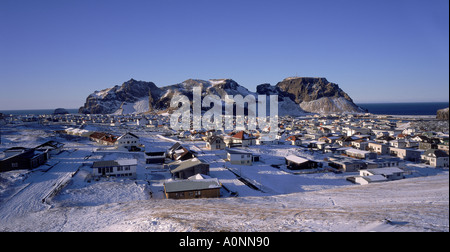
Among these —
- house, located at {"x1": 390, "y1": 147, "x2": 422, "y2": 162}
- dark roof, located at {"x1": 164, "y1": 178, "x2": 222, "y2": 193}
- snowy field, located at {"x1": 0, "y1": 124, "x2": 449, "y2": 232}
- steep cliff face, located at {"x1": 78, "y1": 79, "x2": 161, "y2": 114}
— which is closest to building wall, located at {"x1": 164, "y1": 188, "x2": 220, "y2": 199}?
dark roof, located at {"x1": 164, "y1": 178, "x2": 222, "y2": 193}

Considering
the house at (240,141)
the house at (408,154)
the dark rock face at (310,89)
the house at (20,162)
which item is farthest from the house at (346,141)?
the dark rock face at (310,89)

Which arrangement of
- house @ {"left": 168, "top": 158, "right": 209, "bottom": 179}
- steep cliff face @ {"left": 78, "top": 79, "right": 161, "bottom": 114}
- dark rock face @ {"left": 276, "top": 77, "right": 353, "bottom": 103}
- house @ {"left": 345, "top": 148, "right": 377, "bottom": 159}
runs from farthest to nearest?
dark rock face @ {"left": 276, "top": 77, "right": 353, "bottom": 103} → steep cliff face @ {"left": 78, "top": 79, "right": 161, "bottom": 114} → house @ {"left": 345, "top": 148, "right": 377, "bottom": 159} → house @ {"left": 168, "top": 158, "right": 209, "bottom": 179}

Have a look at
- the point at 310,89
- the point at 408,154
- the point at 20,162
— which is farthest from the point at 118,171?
the point at 310,89

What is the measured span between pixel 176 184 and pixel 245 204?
4.95 metres

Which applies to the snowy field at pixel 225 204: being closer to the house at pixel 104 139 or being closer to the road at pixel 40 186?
the road at pixel 40 186

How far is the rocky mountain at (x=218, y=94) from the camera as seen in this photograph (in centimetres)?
13625

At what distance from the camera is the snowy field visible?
9.00m

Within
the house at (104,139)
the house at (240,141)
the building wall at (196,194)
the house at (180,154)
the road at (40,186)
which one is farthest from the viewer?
the house at (104,139)

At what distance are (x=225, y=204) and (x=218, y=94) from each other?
135769 mm

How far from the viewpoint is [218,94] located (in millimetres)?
146500

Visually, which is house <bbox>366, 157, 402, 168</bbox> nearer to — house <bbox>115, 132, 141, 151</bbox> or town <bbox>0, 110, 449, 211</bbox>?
town <bbox>0, 110, 449, 211</bbox>

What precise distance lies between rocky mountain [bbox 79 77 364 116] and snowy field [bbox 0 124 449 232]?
4241 inches

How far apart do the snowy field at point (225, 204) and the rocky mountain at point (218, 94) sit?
353ft
